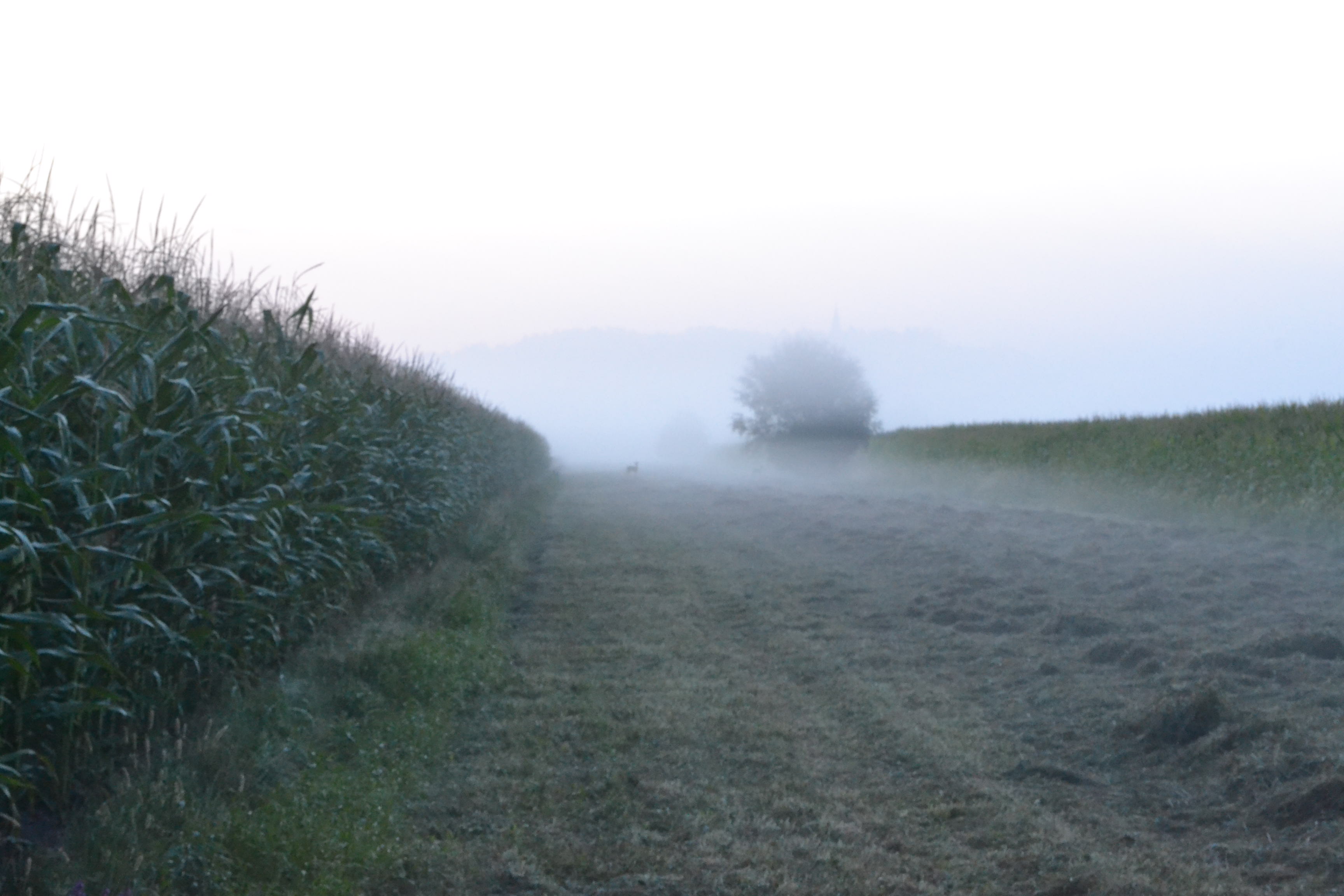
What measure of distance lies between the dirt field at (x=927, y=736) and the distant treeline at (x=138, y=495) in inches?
Answer: 55.1

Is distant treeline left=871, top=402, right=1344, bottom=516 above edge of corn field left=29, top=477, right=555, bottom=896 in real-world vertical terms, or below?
above

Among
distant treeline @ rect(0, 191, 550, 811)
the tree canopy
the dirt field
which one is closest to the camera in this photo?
distant treeline @ rect(0, 191, 550, 811)

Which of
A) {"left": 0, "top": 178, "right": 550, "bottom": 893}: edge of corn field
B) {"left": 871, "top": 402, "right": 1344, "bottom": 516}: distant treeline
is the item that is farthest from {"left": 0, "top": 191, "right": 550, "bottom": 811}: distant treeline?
{"left": 871, "top": 402, "right": 1344, "bottom": 516}: distant treeline

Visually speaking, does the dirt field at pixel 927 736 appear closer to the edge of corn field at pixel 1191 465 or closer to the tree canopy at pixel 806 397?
the edge of corn field at pixel 1191 465

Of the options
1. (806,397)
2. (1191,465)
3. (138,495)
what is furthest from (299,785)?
(806,397)

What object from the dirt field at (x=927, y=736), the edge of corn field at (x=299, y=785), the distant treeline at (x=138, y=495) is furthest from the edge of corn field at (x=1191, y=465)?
the distant treeline at (x=138, y=495)

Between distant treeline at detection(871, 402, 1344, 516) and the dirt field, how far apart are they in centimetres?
298

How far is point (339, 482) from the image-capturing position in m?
6.83

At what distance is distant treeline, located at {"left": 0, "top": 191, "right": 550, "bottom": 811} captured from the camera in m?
3.25

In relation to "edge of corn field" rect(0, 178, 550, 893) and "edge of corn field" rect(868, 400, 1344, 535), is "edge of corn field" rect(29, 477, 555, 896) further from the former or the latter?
"edge of corn field" rect(868, 400, 1344, 535)

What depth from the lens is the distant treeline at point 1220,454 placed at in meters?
13.9

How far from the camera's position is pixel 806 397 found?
177 feet

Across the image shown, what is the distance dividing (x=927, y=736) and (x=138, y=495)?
436 centimetres

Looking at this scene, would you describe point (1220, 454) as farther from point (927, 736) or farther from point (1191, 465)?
point (927, 736)
